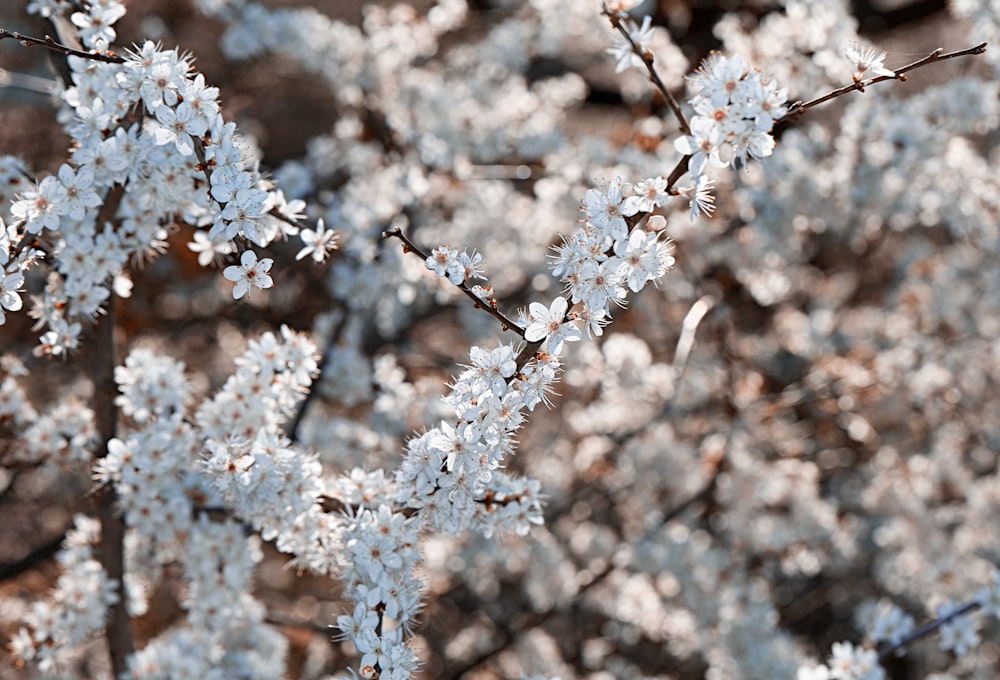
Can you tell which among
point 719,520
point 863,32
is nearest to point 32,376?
point 719,520

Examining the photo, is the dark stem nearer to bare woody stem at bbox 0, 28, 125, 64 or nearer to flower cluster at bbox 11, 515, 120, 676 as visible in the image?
flower cluster at bbox 11, 515, 120, 676

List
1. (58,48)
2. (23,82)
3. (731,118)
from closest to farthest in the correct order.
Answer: (731,118), (58,48), (23,82)

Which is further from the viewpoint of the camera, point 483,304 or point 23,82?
point 23,82

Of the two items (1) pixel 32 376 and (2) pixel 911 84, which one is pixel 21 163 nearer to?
(1) pixel 32 376

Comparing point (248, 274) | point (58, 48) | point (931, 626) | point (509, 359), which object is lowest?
point (931, 626)

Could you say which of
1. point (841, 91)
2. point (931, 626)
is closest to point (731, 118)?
point (841, 91)

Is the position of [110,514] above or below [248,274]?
above

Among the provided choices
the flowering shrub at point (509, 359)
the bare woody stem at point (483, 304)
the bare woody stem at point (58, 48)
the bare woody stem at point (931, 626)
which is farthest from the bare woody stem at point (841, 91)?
the bare woody stem at point (931, 626)

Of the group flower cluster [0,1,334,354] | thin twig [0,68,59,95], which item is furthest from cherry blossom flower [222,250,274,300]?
thin twig [0,68,59,95]

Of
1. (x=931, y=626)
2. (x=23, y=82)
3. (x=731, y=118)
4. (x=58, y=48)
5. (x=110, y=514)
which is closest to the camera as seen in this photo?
(x=731, y=118)

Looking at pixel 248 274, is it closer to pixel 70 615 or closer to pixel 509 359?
pixel 509 359

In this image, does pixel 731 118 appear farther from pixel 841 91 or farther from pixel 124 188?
pixel 124 188
